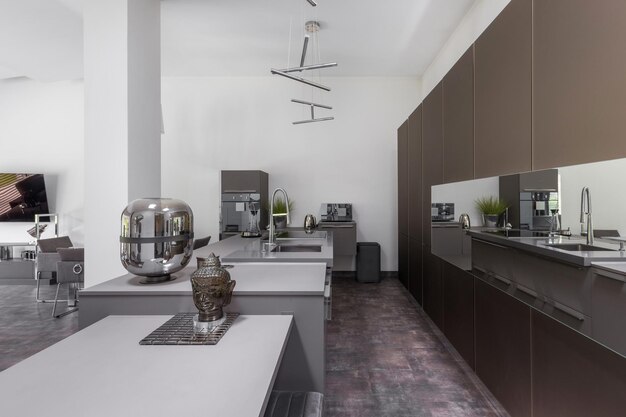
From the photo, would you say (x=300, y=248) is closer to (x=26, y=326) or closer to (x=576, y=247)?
(x=576, y=247)

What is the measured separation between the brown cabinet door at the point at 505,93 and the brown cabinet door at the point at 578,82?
86mm

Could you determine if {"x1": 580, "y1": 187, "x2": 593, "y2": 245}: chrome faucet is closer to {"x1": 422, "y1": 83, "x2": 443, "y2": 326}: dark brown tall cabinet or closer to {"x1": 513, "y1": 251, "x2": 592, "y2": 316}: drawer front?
{"x1": 513, "y1": 251, "x2": 592, "y2": 316}: drawer front

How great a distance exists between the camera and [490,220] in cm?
235

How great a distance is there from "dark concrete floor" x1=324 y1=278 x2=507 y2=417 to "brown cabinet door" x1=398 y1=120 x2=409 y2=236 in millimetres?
1316

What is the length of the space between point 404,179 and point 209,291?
4185 mm

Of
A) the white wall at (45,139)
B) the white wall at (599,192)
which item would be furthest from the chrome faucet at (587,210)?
the white wall at (45,139)

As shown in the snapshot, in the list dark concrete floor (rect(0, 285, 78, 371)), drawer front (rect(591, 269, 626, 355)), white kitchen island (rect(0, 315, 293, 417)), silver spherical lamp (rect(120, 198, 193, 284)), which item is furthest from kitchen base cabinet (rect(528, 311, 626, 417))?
dark concrete floor (rect(0, 285, 78, 371))

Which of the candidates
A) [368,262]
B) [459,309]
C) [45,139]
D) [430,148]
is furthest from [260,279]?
[45,139]

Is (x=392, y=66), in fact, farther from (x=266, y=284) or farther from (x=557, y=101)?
(x=266, y=284)

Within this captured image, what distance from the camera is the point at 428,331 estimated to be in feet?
12.0

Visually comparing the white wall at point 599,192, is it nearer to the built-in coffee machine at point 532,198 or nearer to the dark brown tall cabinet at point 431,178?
the built-in coffee machine at point 532,198

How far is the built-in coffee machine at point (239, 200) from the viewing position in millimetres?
5566

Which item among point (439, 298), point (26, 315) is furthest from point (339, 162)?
point (26, 315)

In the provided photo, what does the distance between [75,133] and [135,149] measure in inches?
169
